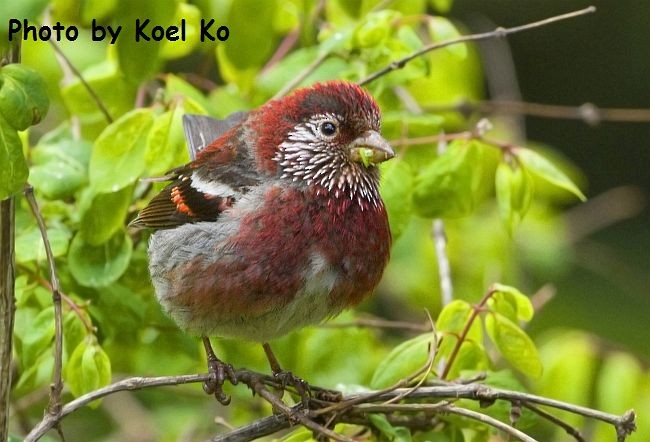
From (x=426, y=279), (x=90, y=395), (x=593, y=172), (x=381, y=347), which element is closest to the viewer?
(x=90, y=395)

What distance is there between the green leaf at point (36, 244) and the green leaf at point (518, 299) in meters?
1.33

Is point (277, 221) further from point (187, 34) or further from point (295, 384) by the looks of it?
point (187, 34)

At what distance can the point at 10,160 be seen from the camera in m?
2.72

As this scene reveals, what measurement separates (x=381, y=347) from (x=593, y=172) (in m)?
6.50

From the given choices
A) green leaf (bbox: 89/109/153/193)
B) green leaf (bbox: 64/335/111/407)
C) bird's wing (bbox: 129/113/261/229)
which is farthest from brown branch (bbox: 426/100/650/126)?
green leaf (bbox: 64/335/111/407)

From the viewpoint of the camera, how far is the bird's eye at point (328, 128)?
11.6ft

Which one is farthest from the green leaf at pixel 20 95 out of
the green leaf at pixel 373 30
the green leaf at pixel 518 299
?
the green leaf at pixel 518 299

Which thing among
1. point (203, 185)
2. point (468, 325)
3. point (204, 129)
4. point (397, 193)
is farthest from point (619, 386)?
point (204, 129)

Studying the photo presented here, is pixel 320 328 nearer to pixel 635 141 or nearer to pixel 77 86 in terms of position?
pixel 77 86

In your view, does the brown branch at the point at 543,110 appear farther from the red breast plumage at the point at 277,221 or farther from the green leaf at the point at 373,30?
the red breast plumage at the point at 277,221

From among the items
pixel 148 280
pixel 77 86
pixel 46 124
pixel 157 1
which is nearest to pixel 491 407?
pixel 148 280

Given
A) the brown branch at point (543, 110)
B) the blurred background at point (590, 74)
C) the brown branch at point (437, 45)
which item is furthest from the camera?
the blurred background at point (590, 74)

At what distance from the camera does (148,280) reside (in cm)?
370

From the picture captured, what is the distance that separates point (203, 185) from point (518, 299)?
3.84 feet
